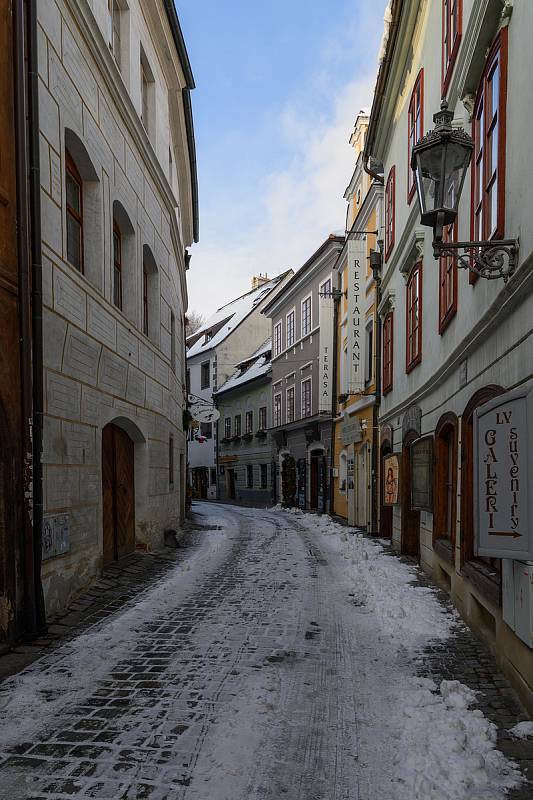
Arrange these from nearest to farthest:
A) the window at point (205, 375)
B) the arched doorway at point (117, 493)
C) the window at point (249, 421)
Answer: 1. the arched doorway at point (117, 493)
2. the window at point (249, 421)
3. the window at point (205, 375)

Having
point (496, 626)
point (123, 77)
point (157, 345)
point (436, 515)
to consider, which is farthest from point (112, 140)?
point (496, 626)

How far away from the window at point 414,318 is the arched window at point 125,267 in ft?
15.7

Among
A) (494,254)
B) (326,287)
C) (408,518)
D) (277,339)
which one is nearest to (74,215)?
(494,254)

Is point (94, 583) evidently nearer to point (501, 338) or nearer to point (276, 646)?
point (276, 646)

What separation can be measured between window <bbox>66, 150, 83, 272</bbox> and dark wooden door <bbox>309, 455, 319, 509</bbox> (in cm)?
1753

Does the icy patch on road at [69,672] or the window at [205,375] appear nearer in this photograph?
the icy patch on road at [69,672]

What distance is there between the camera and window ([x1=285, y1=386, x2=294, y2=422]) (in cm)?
2736

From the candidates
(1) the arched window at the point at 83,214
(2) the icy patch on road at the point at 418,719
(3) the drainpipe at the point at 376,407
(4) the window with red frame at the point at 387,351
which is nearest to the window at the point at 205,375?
(3) the drainpipe at the point at 376,407

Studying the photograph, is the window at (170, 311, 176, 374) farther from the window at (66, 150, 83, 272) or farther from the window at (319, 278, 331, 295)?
the window at (319, 278, 331, 295)

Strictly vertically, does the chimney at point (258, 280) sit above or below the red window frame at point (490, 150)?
above

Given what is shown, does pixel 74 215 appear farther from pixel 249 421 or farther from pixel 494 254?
pixel 249 421

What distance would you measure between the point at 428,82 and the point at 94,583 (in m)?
8.85

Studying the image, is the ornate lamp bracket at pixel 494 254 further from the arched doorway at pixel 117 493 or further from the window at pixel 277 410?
the window at pixel 277 410

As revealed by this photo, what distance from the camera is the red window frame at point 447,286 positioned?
24.6 ft
